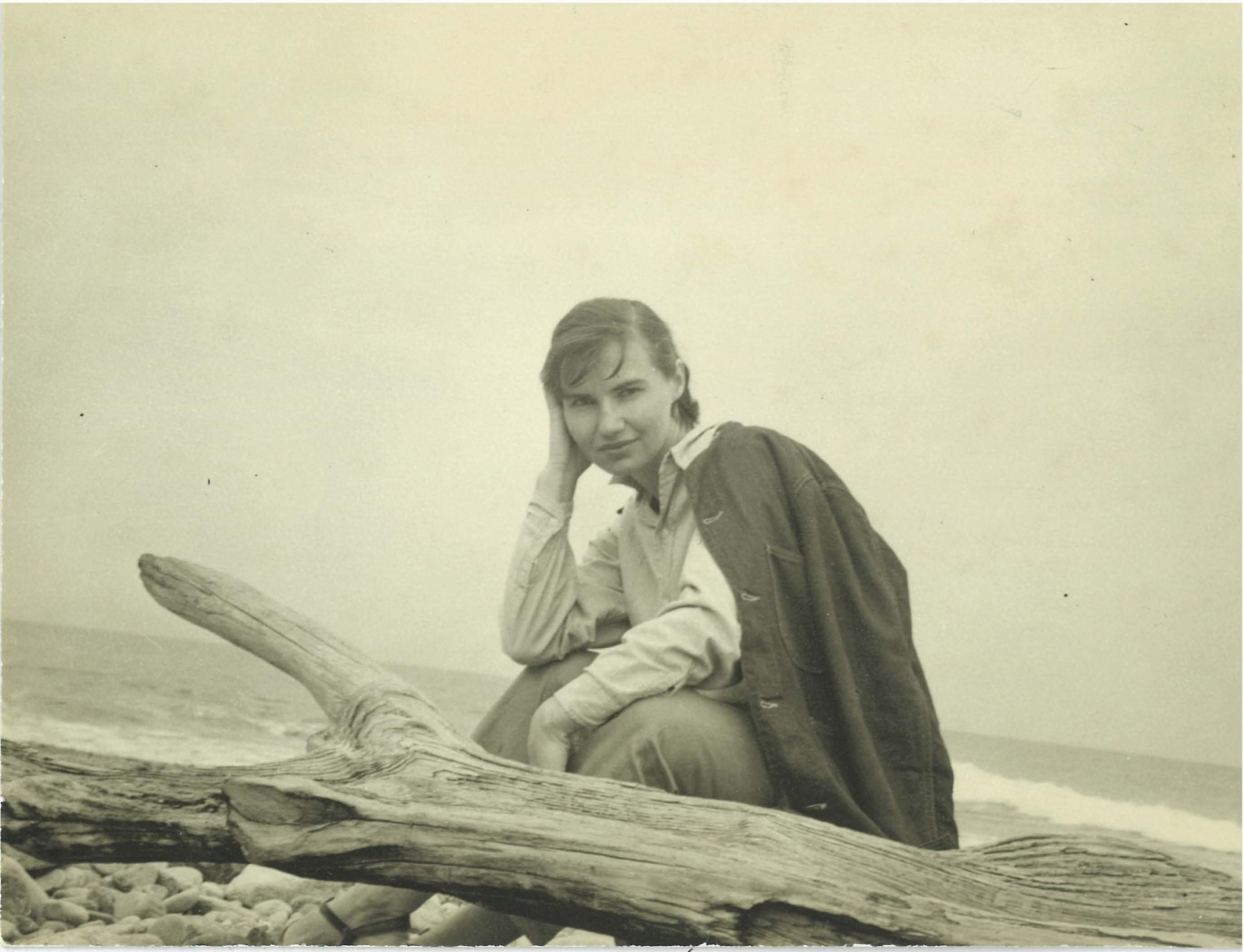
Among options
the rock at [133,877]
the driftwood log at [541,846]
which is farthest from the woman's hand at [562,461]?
the rock at [133,877]

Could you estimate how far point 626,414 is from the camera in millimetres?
3336

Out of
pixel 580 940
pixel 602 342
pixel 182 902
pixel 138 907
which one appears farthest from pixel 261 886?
pixel 602 342

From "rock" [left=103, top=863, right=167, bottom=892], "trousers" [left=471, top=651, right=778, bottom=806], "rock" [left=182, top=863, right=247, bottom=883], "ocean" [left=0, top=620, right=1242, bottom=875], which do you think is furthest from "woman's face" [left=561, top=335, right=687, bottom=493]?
"rock" [left=103, top=863, right=167, bottom=892]

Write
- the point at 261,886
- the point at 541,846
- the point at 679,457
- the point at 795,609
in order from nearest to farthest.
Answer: the point at 541,846
the point at 795,609
the point at 679,457
the point at 261,886

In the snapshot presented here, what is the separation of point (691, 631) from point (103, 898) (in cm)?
170

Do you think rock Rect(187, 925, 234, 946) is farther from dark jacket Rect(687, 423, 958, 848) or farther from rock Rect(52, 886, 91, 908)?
dark jacket Rect(687, 423, 958, 848)

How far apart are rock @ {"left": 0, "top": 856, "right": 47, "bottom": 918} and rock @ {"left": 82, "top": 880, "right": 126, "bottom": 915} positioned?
11 cm

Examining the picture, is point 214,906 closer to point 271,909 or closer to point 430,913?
point 271,909

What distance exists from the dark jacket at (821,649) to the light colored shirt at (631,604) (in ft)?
0.20

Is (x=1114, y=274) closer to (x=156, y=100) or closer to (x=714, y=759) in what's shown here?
(x=714, y=759)

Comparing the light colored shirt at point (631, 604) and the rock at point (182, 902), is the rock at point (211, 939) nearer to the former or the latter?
the rock at point (182, 902)

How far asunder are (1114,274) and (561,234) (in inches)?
61.0

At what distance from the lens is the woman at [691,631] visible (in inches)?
122

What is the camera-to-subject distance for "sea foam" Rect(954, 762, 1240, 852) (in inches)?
140
